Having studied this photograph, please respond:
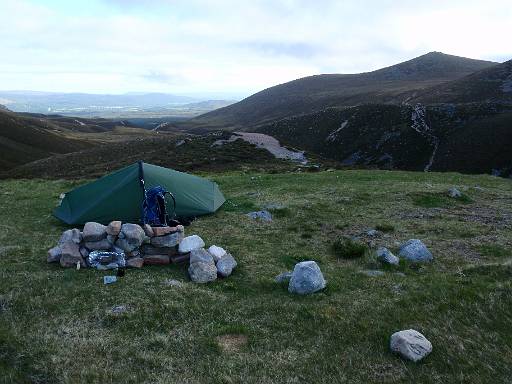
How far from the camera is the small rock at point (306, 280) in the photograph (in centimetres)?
1225

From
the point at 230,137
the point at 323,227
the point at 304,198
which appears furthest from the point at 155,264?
the point at 230,137

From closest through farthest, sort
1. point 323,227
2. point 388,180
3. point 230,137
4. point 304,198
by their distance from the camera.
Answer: point 323,227
point 304,198
point 388,180
point 230,137

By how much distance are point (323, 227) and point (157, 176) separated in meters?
8.12

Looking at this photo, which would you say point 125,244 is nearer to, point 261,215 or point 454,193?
point 261,215

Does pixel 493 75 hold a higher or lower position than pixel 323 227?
higher

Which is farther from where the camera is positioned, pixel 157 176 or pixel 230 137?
pixel 230 137

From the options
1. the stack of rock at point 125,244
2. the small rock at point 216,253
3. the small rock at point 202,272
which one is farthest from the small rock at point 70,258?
the small rock at point 216,253

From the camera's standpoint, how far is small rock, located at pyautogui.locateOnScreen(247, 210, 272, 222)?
21.0 metres

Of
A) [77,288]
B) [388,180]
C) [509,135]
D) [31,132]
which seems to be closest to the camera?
[77,288]

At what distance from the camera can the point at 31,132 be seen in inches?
4877

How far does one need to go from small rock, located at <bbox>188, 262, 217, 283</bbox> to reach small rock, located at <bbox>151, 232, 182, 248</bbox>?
54.4 inches

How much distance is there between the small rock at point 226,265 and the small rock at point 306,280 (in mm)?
2173

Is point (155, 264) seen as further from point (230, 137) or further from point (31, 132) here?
point (31, 132)

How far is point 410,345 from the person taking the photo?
9336 millimetres
